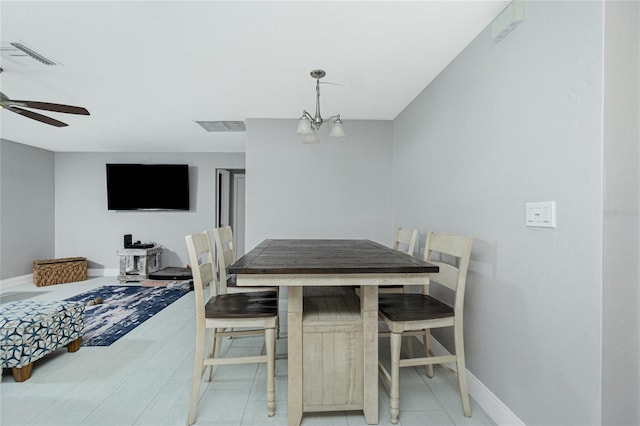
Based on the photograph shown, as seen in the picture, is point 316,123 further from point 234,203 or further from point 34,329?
point 234,203

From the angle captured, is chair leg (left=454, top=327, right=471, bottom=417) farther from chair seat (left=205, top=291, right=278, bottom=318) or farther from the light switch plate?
chair seat (left=205, top=291, right=278, bottom=318)

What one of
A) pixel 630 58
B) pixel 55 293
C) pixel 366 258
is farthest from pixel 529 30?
pixel 55 293

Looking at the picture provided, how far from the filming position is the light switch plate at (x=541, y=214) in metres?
1.38

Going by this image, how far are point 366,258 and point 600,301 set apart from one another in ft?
3.33

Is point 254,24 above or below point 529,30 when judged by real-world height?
above

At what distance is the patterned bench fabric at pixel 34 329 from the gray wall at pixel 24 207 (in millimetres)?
3319

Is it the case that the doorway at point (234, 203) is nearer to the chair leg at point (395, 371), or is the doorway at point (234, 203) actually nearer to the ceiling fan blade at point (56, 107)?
the ceiling fan blade at point (56, 107)

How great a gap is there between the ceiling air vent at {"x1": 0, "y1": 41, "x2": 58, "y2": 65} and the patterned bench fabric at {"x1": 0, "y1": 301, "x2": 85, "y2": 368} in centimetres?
188

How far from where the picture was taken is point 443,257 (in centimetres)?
245

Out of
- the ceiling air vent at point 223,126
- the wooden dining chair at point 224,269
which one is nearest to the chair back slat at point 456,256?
the wooden dining chair at point 224,269

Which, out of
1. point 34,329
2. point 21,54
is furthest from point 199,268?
point 21,54

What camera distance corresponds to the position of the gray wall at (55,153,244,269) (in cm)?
580

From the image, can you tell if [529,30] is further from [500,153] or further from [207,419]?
[207,419]

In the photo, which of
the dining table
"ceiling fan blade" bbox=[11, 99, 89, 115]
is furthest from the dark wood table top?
"ceiling fan blade" bbox=[11, 99, 89, 115]
